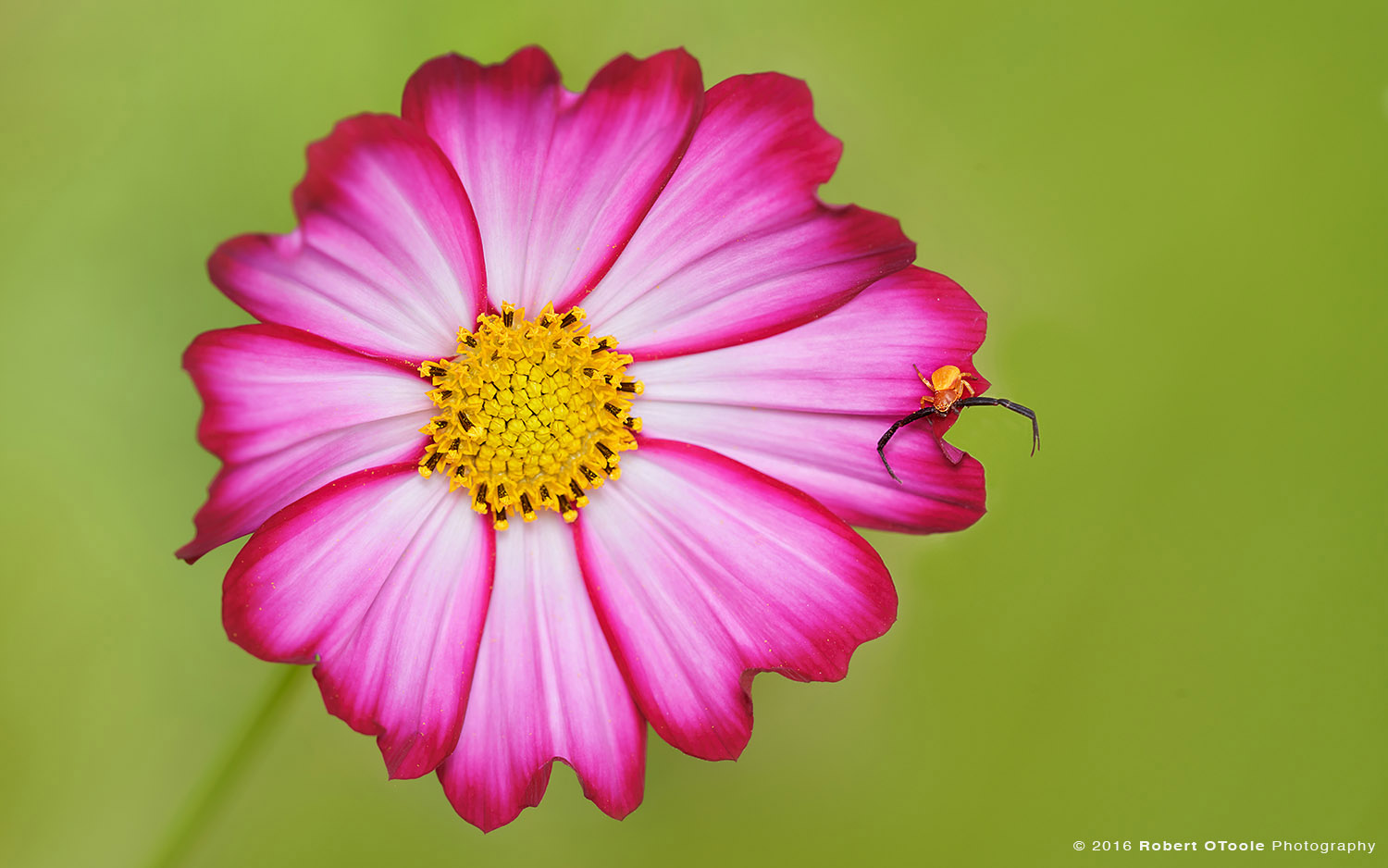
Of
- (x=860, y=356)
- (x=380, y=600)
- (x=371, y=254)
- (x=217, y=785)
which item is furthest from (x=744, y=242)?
(x=217, y=785)

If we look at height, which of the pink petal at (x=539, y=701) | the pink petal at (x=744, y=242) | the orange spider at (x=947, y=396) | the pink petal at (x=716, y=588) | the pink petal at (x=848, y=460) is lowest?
the pink petal at (x=539, y=701)

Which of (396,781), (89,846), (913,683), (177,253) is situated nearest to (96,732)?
(89,846)

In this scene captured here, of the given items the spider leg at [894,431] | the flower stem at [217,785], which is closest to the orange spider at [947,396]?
the spider leg at [894,431]

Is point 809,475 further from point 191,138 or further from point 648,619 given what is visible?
point 191,138

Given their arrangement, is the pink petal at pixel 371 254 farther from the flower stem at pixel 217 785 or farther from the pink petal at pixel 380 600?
the flower stem at pixel 217 785

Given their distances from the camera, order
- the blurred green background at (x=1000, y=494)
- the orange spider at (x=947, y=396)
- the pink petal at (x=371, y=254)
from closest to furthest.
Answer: the pink petal at (x=371, y=254) → the orange spider at (x=947, y=396) → the blurred green background at (x=1000, y=494)
